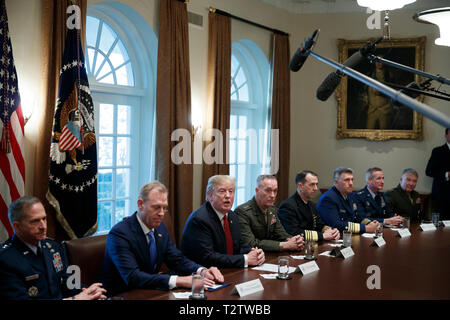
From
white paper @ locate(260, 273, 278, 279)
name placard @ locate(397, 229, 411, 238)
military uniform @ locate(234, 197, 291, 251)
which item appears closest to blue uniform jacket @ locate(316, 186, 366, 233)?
name placard @ locate(397, 229, 411, 238)

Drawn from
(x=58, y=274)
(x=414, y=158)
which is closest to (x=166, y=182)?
(x=58, y=274)

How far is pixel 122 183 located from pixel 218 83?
1962 millimetres

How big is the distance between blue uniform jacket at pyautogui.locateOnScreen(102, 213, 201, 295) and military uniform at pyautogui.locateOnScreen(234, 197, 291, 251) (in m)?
0.86

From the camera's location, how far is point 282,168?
838 centimetres

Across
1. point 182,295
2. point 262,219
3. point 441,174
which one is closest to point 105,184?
point 262,219

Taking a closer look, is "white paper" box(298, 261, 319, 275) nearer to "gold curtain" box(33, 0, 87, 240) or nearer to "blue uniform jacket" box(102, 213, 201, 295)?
"blue uniform jacket" box(102, 213, 201, 295)

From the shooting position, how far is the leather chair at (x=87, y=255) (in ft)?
10.6

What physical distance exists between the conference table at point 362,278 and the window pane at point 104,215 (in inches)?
99.4

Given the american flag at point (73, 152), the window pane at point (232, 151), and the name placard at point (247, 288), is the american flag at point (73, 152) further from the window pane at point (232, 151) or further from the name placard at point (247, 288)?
the window pane at point (232, 151)

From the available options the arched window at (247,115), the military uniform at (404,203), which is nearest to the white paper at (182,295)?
the military uniform at (404,203)

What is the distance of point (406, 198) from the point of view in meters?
6.78

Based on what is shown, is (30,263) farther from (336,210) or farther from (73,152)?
(336,210)

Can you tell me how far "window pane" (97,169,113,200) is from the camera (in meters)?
5.89

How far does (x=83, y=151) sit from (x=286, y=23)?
5.25 m
